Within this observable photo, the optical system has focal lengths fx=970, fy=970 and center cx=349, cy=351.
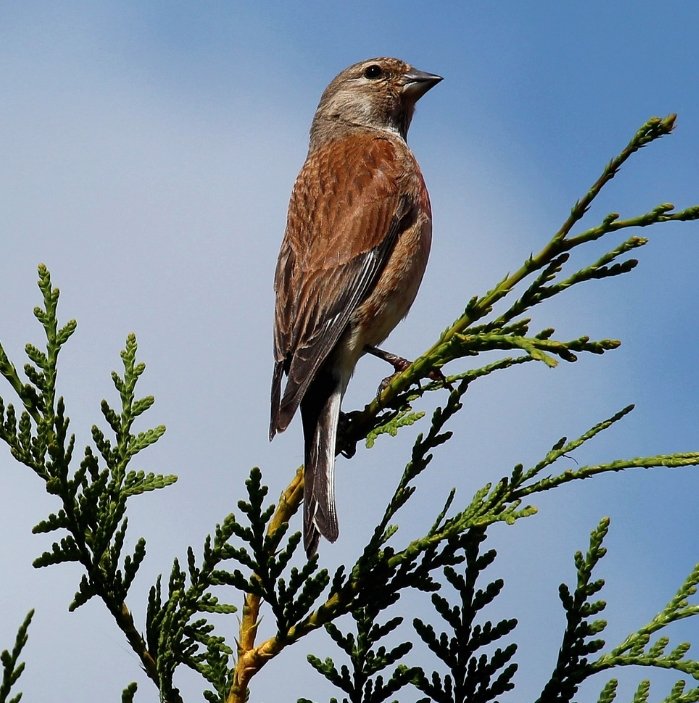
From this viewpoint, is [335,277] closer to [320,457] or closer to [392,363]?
[392,363]

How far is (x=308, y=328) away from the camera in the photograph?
4.45m

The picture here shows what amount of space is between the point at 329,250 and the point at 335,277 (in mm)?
210

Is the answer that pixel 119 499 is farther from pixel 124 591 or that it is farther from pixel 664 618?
pixel 664 618

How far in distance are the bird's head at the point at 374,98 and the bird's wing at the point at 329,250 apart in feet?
3.48

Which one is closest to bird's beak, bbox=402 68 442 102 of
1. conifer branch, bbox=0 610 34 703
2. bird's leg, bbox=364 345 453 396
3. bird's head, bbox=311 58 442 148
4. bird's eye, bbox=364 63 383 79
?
bird's head, bbox=311 58 442 148

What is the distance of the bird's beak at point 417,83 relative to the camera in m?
6.59

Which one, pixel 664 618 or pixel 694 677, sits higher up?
pixel 664 618

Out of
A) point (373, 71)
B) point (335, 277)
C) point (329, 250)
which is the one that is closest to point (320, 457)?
point (335, 277)

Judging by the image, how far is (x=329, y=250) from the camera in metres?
4.82

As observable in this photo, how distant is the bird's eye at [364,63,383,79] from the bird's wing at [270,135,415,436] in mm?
1382

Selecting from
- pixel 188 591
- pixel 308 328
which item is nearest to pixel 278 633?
pixel 188 591

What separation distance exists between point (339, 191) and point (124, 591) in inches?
108

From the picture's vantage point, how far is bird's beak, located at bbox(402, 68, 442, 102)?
659 centimetres

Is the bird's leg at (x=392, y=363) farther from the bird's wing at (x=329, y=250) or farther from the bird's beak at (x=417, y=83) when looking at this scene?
the bird's beak at (x=417, y=83)
